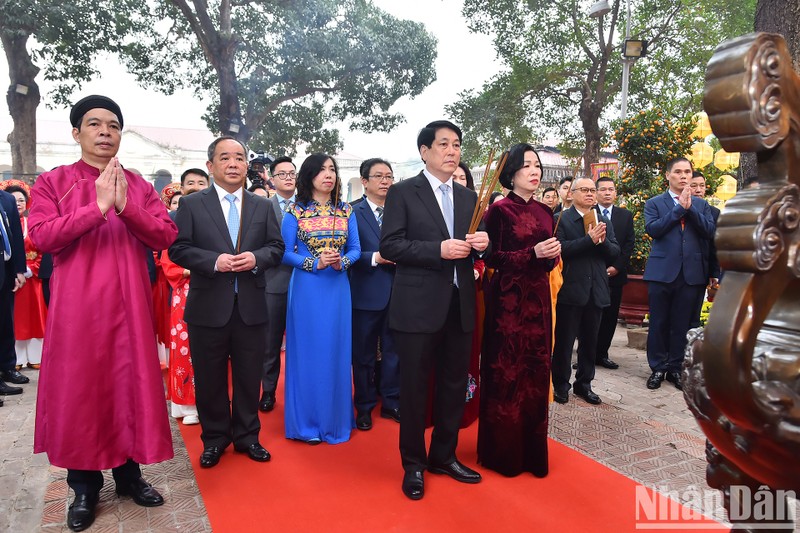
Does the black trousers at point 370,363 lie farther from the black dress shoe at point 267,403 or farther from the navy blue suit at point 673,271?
the navy blue suit at point 673,271

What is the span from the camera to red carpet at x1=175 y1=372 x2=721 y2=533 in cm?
230

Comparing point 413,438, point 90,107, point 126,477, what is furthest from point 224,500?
point 90,107

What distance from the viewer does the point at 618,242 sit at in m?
4.84

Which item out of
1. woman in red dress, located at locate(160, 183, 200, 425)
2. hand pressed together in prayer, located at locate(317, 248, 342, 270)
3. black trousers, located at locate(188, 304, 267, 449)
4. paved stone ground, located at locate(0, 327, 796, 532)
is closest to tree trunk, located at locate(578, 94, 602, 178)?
paved stone ground, located at locate(0, 327, 796, 532)

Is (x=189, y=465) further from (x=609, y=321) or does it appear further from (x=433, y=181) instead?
(x=609, y=321)

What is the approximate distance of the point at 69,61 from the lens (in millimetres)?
12984

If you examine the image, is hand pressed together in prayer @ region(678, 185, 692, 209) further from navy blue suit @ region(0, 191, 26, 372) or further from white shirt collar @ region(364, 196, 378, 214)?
navy blue suit @ region(0, 191, 26, 372)

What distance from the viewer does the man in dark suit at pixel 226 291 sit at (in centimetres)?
282

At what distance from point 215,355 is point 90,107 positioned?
4.36ft

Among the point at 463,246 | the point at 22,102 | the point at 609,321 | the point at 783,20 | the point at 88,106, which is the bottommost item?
the point at 609,321

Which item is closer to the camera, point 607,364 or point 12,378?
point 12,378

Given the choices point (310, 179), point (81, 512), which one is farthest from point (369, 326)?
point (81, 512)

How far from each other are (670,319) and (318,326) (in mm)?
2936

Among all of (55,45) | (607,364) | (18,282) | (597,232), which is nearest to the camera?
(597,232)
